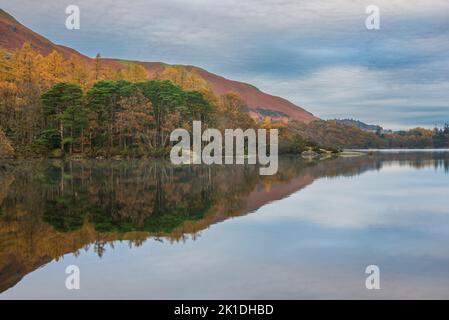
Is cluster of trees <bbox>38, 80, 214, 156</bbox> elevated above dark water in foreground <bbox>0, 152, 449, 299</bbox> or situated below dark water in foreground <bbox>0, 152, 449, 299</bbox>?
above

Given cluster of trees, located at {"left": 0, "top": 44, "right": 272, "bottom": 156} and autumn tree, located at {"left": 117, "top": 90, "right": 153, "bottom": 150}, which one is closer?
cluster of trees, located at {"left": 0, "top": 44, "right": 272, "bottom": 156}

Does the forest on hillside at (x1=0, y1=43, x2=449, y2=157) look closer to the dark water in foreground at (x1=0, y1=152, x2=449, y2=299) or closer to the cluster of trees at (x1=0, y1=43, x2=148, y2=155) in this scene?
the cluster of trees at (x1=0, y1=43, x2=148, y2=155)

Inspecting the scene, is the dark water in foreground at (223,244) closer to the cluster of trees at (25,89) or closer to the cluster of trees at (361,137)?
the cluster of trees at (25,89)

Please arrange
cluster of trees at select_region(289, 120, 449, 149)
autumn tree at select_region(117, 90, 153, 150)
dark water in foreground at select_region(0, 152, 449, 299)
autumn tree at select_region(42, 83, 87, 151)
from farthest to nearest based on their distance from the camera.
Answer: cluster of trees at select_region(289, 120, 449, 149) → autumn tree at select_region(117, 90, 153, 150) → autumn tree at select_region(42, 83, 87, 151) → dark water in foreground at select_region(0, 152, 449, 299)

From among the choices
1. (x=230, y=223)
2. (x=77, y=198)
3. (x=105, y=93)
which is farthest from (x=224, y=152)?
(x=230, y=223)

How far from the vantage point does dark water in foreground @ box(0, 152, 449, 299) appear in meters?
5.81

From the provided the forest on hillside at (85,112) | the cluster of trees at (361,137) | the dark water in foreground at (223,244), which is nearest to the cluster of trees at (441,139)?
the cluster of trees at (361,137)

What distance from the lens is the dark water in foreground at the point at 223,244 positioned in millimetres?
5809

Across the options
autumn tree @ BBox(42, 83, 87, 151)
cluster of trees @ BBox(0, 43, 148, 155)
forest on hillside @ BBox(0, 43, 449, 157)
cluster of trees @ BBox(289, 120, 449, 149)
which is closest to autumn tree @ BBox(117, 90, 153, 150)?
forest on hillside @ BBox(0, 43, 449, 157)

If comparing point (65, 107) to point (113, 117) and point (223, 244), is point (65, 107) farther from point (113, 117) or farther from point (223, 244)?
point (223, 244)

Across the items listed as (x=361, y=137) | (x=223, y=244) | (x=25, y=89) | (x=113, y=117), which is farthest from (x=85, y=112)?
(x=361, y=137)

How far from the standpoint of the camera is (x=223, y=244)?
8352mm

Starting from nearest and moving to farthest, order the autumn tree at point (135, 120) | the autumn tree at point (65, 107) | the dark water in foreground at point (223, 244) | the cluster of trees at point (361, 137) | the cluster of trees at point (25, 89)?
the dark water in foreground at point (223, 244), the autumn tree at point (65, 107), the cluster of trees at point (25, 89), the autumn tree at point (135, 120), the cluster of trees at point (361, 137)
